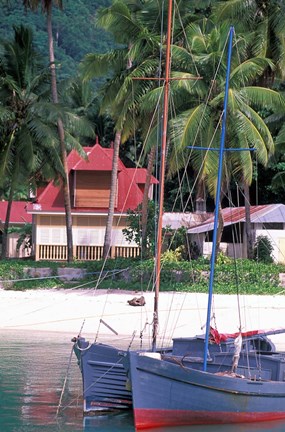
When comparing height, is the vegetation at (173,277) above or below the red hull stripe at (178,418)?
above

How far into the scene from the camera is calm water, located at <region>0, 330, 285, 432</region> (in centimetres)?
1938

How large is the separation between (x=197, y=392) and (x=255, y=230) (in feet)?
80.9

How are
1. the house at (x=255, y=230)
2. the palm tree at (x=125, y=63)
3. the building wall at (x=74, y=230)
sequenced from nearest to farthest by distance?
1. the palm tree at (x=125, y=63)
2. the house at (x=255, y=230)
3. the building wall at (x=74, y=230)

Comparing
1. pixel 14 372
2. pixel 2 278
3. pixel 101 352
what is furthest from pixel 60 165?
pixel 101 352

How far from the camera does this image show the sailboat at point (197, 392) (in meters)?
18.1

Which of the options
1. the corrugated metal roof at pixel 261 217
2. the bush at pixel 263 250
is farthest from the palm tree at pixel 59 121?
the bush at pixel 263 250

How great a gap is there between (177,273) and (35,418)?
55.8ft

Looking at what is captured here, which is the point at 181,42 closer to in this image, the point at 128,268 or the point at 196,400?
the point at 128,268

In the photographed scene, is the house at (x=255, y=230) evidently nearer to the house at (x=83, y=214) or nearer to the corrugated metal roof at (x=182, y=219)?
the corrugated metal roof at (x=182, y=219)

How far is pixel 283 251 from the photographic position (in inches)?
1607

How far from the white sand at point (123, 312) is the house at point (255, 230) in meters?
7.04

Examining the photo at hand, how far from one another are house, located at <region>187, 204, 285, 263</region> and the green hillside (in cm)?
5838

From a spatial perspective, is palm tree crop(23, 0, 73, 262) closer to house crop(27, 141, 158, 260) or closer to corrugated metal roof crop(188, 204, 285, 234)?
house crop(27, 141, 158, 260)

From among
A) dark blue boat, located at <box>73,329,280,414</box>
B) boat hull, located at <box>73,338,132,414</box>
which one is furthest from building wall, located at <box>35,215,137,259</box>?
boat hull, located at <box>73,338,132,414</box>
